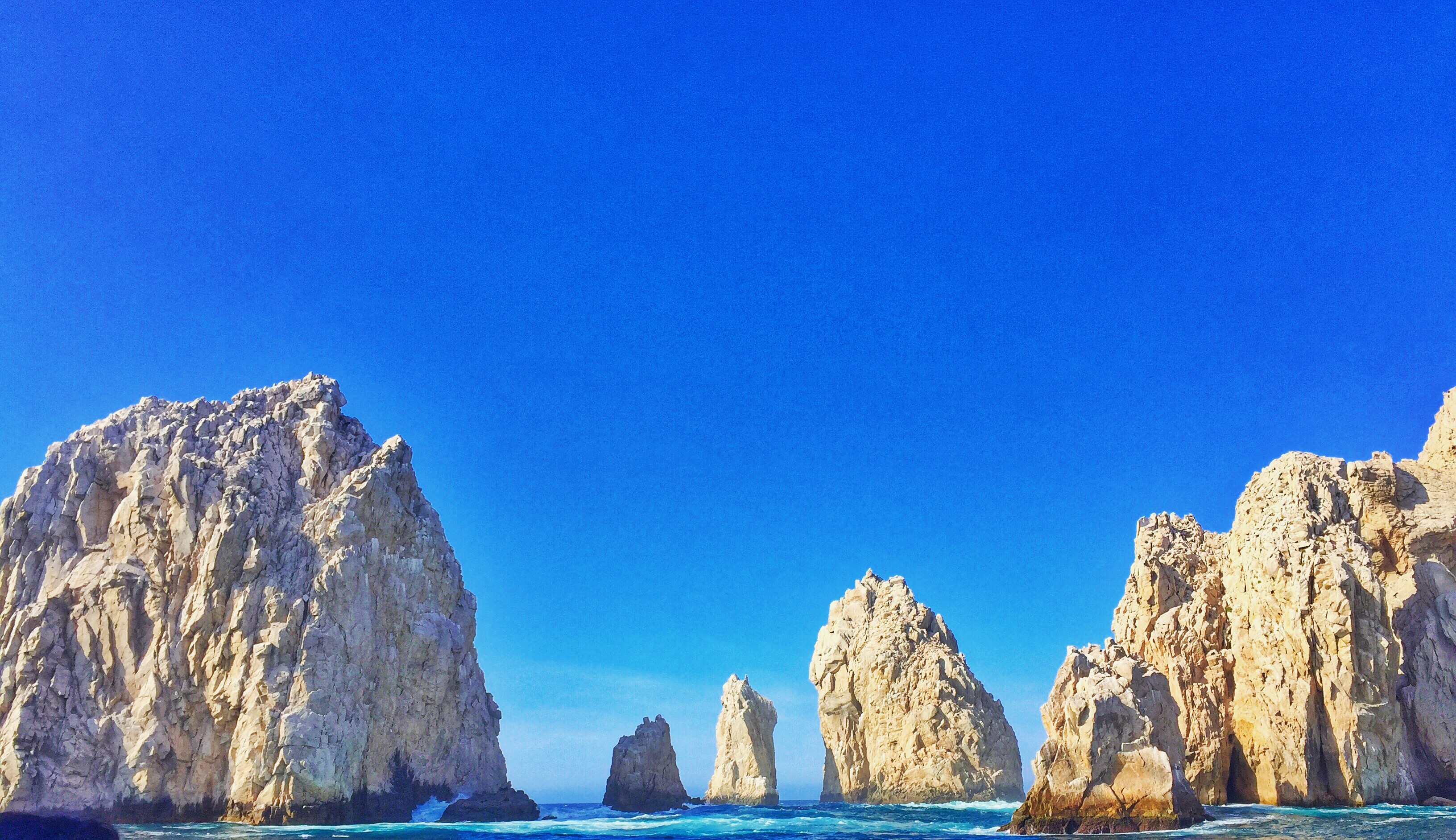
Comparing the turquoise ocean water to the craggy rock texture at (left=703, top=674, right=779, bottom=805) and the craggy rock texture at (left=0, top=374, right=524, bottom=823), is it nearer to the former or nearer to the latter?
the craggy rock texture at (left=0, top=374, right=524, bottom=823)

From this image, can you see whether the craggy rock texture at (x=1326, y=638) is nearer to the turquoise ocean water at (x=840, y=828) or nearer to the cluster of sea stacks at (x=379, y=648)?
the cluster of sea stacks at (x=379, y=648)

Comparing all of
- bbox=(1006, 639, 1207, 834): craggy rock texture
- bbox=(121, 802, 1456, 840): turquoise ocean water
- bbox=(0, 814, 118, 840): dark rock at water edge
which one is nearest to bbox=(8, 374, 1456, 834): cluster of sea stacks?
bbox=(1006, 639, 1207, 834): craggy rock texture

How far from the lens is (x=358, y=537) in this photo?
178ft

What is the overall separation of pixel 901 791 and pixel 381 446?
1690 inches

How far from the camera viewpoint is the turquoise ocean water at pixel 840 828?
36750 millimetres

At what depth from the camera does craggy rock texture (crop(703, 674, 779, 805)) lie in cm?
8538

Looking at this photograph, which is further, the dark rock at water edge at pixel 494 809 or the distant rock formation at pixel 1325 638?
the dark rock at water edge at pixel 494 809

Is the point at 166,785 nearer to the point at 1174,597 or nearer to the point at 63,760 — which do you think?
the point at 63,760

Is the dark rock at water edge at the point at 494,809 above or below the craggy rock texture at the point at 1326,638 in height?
below

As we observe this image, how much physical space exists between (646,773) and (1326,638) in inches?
1847

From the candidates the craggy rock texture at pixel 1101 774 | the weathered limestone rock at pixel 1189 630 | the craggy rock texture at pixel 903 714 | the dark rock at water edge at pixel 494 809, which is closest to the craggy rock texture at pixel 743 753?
the craggy rock texture at pixel 903 714

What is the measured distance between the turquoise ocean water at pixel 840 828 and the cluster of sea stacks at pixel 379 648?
2387 millimetres

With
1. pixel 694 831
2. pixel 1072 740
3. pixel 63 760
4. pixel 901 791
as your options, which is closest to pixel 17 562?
pixel 63 760

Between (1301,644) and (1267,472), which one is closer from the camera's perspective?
(1301,644)
